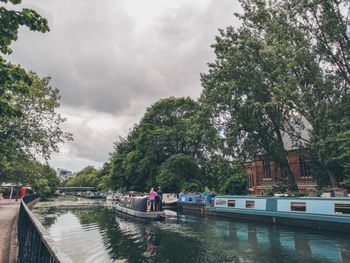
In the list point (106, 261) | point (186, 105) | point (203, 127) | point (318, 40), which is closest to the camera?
point (106, 261)

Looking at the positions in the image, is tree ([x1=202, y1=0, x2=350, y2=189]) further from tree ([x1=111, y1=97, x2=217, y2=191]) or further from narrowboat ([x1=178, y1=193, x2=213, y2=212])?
tree ([x1=111, y1=97, x2=217, y2=191])

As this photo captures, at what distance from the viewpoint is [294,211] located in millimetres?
21000

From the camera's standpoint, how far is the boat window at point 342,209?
57.7 feet

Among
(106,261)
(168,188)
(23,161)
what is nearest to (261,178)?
(168,188)

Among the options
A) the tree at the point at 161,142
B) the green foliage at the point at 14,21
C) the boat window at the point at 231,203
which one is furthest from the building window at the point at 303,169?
the green foliage at the point at 14,21

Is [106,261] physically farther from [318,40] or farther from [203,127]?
[318,40]

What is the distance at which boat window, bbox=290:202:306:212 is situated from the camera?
20336 mm

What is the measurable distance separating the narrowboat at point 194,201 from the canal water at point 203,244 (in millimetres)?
10951

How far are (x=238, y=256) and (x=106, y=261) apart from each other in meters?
5.27

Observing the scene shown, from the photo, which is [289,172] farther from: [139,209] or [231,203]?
[139,209]

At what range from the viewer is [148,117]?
49.8m

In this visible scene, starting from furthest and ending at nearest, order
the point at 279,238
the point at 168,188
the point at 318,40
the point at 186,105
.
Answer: the point at 186,105 → the point at 168,188 → the point at 318,40 → the point at 279,238

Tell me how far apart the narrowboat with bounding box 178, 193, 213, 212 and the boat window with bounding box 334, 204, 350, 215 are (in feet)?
49.7

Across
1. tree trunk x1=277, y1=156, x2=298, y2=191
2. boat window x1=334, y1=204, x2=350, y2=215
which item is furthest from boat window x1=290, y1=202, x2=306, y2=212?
tree trunk x1=277, y1=156, x2=298, y2=191
